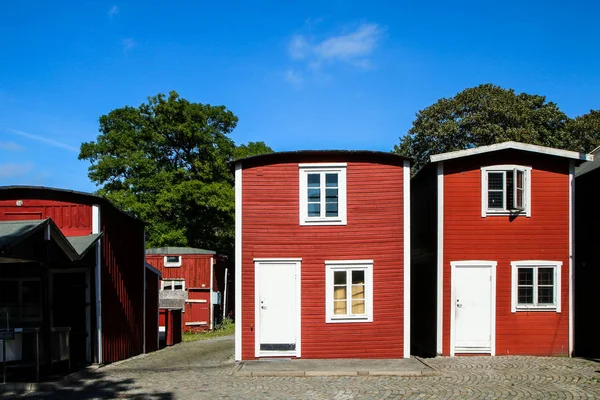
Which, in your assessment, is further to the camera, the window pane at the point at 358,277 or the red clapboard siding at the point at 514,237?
the red clapboard siding at the point at 514,237

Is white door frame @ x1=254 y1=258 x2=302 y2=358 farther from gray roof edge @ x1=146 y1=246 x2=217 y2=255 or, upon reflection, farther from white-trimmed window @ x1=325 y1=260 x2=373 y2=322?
gray roof edge @ x1=146 y1=246 x2=217 y2=255

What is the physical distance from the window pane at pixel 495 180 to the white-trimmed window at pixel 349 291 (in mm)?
4036

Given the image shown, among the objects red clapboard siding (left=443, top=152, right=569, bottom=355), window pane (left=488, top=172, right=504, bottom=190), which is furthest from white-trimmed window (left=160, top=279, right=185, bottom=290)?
window pane (left=488, top=172, right=504, bottom=190)

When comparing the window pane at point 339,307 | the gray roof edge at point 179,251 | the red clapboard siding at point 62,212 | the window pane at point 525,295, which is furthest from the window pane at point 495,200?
the gray roof edge at point 179,251

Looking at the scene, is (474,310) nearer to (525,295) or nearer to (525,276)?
(525,295)

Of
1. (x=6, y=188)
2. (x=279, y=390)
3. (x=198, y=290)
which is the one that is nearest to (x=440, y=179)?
(x=279, y=390)

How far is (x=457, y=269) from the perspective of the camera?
631 inches

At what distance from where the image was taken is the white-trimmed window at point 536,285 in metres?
15.9

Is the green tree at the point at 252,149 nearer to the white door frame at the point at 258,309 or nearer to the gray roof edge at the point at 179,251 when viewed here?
the gray roof edge at the point at 179,251

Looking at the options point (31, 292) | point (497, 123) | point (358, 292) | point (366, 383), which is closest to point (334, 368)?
point (366, 383)

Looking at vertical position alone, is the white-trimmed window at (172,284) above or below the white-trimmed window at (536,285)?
below

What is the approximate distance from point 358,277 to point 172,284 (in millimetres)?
16753

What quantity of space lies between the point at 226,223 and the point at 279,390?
28.8 metres

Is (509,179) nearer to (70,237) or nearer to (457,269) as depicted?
(457,269)
